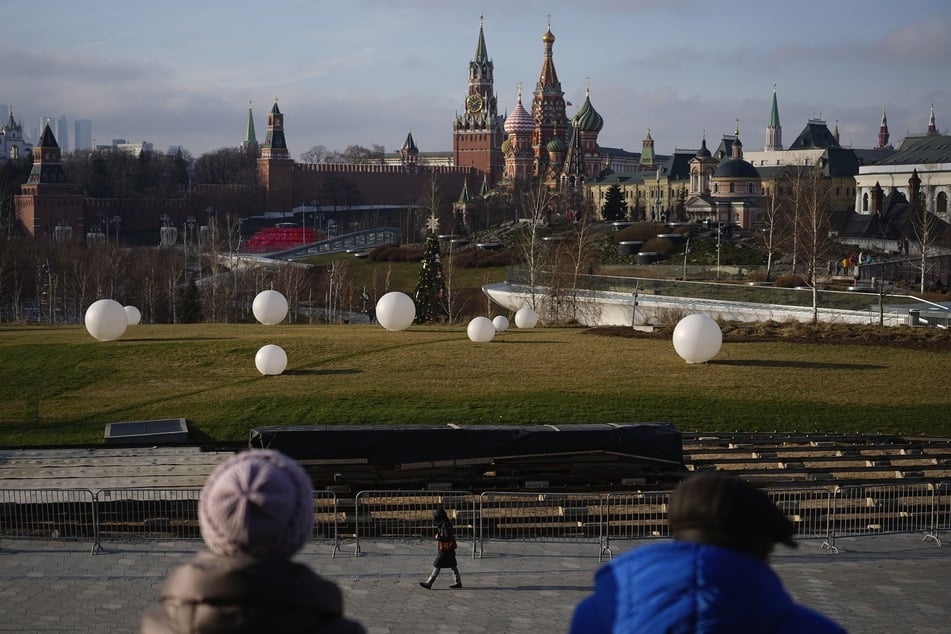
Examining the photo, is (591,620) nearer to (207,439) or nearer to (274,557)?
(274,557)

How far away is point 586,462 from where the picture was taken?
18.0 metres

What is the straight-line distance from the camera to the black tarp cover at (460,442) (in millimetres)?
17406

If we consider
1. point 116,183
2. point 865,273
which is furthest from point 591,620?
point 116,183

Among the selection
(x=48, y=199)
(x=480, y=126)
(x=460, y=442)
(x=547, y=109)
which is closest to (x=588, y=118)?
(x=547, y=109)

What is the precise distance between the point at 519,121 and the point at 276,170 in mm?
28235

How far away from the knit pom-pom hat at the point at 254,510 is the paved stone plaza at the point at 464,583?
27.5ft

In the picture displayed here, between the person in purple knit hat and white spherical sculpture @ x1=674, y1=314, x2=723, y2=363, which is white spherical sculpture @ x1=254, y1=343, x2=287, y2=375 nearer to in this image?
white spherical sculpture @ x1=674, y1=314, x2=723, y2=363

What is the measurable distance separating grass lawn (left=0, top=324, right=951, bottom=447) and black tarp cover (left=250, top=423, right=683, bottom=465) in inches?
139

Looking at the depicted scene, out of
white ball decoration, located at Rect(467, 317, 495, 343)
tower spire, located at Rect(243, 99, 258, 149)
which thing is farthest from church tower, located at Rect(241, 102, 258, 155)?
white ball decoration, located at Rect(467, 317, 495, 343)

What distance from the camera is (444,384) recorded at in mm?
23969

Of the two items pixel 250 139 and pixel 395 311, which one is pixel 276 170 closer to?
pixel 250 139

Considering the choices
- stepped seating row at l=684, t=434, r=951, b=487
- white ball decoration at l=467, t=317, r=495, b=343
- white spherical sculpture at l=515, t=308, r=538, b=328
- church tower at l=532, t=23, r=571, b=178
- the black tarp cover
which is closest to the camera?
the black tarp cover

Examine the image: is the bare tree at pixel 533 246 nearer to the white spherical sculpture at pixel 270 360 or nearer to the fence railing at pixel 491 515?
the white spherical sculpture at pixel 270 360

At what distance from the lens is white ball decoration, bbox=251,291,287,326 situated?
32812 mm
